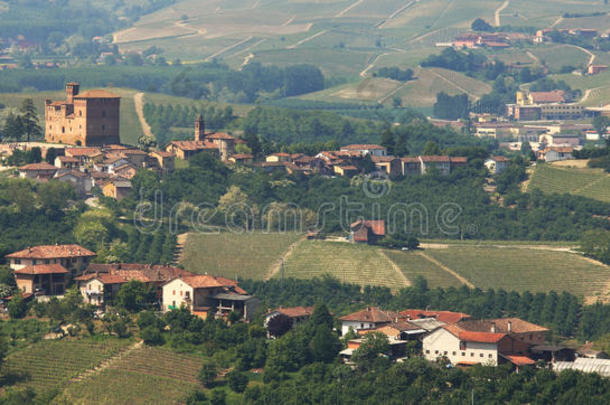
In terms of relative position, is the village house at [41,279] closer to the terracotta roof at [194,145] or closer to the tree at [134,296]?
the tree at [134,296]

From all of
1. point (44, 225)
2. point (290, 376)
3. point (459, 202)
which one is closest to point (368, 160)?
point (459, 202)

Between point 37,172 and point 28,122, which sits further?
point 28,122

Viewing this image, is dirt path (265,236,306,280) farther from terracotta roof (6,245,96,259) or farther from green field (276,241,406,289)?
terracotta roof (6,245,96,259)

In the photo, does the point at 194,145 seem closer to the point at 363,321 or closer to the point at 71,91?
the point at 71,91

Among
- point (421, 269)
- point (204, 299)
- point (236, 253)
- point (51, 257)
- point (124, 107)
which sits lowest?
point (421, 269)

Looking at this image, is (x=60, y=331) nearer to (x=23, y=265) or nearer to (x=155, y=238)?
(x=23, y=265)

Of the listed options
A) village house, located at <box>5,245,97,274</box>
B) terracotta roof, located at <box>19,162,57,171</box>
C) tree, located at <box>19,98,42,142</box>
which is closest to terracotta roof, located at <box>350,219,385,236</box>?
terracotta roof, located at <box>19,162,57,171</box>

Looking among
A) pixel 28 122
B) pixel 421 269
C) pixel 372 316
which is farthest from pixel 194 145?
pixel 372 316

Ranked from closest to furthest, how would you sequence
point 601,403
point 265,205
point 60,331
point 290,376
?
point 601,403 < point 290,376 < point 60,331 < point 265,205
